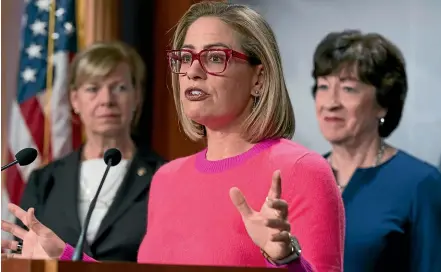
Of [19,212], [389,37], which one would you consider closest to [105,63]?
[389,37]

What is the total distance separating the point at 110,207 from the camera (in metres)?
2.91

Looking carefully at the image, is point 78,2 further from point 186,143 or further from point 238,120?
point 238,120

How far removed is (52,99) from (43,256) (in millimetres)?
1883

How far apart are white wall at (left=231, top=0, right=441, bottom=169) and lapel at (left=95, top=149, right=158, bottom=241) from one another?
0.52 meters

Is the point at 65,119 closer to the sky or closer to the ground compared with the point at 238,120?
closer to the ground

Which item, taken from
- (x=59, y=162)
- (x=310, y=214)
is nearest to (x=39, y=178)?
(x=59, y=162)

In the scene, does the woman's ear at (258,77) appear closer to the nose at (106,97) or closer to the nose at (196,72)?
the nose at (196,72)

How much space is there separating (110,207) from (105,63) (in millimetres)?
563

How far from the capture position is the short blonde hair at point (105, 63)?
3.20m

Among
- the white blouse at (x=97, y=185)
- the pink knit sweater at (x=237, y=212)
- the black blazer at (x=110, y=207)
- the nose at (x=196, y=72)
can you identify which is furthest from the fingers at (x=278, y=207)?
the white blouse at (x=97, y=185)

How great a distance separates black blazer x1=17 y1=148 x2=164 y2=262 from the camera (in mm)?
2809

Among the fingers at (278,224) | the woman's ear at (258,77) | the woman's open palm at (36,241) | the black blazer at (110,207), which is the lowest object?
the black blazer at (110,207)

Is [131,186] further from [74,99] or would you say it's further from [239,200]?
[239,200]

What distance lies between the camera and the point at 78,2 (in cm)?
380
